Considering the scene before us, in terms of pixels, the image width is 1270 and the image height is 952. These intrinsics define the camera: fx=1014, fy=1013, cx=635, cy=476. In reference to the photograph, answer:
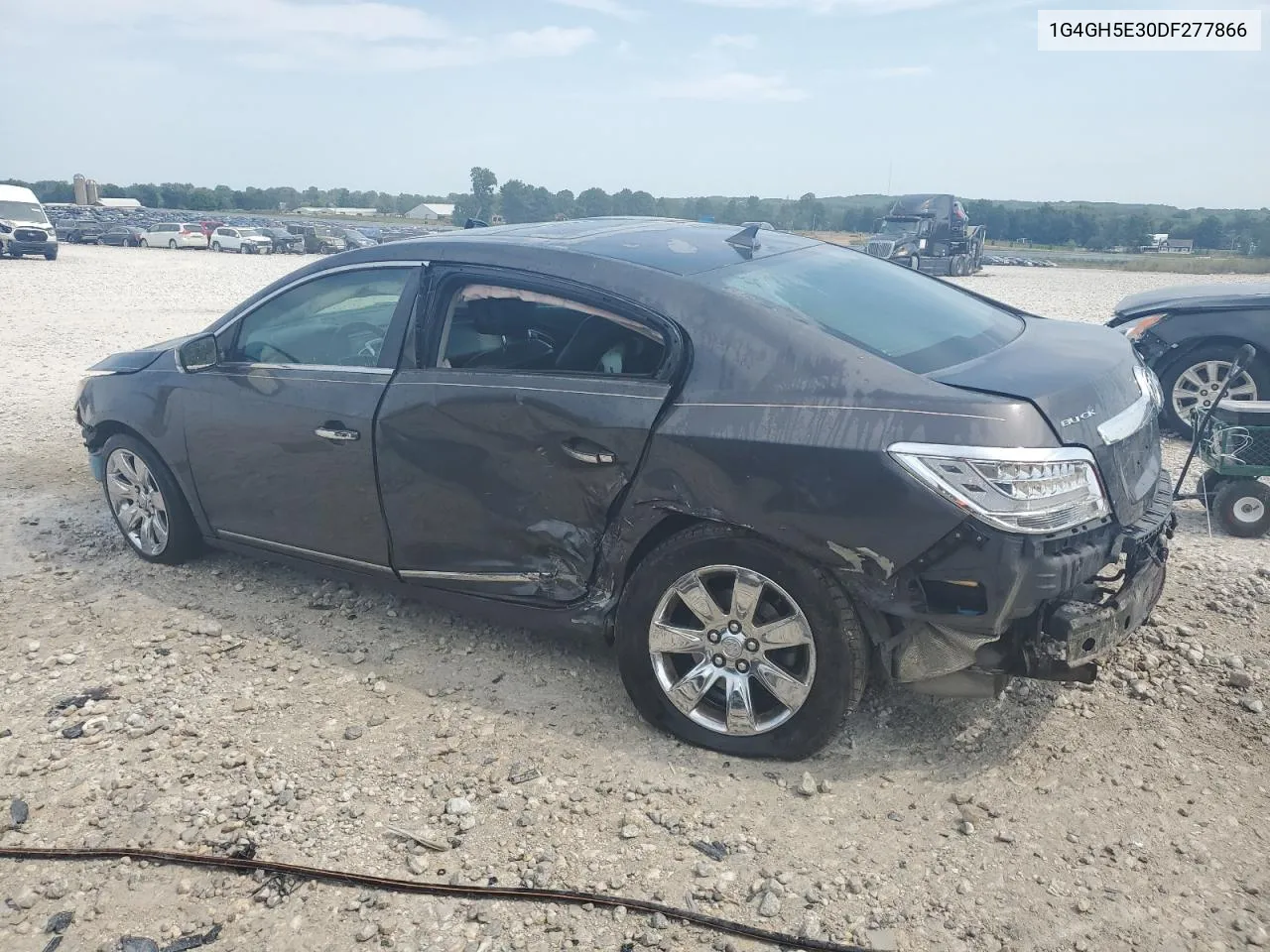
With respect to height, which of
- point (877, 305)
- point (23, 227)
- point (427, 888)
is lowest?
point (427, 888)

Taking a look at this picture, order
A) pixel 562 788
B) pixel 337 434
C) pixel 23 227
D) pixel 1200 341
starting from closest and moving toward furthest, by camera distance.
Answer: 1. pixel 562 788
2. pixel 337 434
3. pixel 1200 341
4. pixel 23 227

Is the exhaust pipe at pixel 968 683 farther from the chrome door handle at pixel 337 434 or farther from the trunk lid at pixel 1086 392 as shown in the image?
the chrome door handle at pixel 337 434

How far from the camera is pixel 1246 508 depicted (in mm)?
5586

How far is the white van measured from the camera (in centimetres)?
3095

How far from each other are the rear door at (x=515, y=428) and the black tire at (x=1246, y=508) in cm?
388

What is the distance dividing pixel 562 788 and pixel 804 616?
99cm

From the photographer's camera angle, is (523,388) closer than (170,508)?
Yes

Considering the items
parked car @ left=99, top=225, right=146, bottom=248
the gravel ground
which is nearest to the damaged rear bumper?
the gravel ground

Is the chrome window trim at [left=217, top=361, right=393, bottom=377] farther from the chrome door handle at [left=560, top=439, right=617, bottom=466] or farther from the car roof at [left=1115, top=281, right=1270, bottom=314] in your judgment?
the car roof at [left=1115, top=281, right=1270, bottom=314]

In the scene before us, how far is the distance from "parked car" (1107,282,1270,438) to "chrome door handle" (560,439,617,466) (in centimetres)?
565

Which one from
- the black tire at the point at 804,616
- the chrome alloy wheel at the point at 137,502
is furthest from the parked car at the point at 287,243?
the black tire at the point at 804,616

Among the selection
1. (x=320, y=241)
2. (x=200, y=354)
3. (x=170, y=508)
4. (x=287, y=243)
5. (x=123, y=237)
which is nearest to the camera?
(x=200, y=354)

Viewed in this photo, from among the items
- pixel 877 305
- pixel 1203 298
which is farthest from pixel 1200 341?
pixel 877 305

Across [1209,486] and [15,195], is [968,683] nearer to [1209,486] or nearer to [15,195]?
[1209,486]
